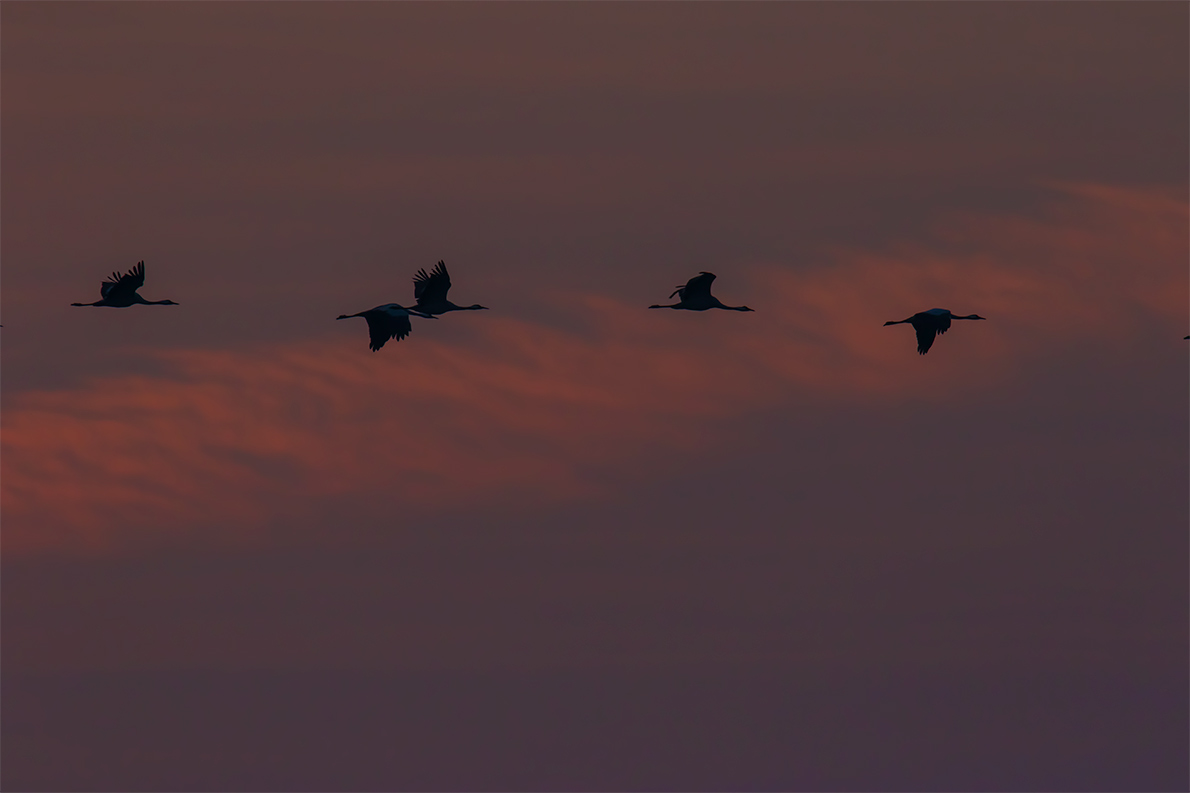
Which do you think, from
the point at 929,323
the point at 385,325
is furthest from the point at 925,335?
the point at 385,325

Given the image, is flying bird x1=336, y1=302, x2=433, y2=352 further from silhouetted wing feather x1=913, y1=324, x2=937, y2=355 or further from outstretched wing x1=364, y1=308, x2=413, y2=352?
silhouetted wing feather x1=913, y1=324, x2=937, y2=355

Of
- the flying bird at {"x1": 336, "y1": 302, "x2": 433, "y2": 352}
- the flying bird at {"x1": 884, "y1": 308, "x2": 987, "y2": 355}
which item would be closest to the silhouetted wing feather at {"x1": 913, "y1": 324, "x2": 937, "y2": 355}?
the flying bird at {"x1": 884, "y1": 308, "x2": 987, "y2": 355}

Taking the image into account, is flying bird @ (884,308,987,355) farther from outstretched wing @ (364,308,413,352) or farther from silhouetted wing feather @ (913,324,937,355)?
outstretched wing @ (364,308,413,352)

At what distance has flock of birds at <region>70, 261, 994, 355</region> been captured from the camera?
88250 millimetres

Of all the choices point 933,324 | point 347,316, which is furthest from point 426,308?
point 933,324

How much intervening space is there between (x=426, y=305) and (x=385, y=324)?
6.89 m

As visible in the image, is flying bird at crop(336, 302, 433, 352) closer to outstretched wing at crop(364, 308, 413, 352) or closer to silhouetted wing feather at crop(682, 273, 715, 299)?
outstretched wing at crop(364, 308, 413, 352)

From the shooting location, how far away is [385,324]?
88312mm

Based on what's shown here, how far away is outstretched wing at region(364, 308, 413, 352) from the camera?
8788cm

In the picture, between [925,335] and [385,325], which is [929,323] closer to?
[925,335]

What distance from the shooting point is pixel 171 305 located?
322 ft

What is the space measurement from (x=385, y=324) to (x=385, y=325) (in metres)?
0.04

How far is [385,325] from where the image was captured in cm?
8831

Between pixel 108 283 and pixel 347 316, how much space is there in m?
11.4
